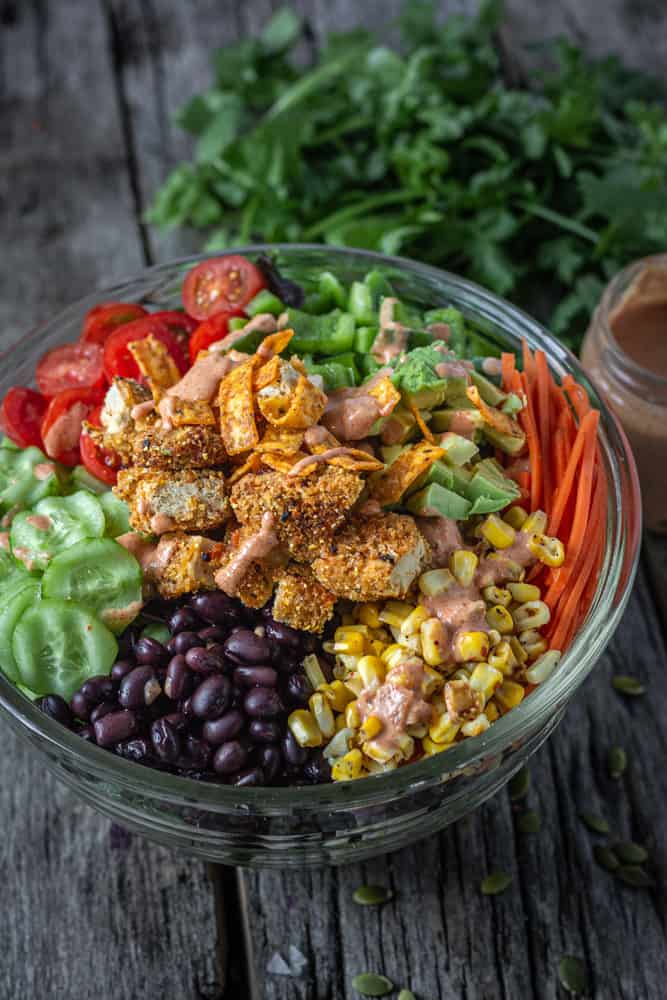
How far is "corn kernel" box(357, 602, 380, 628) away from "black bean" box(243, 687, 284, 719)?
330 millimetres

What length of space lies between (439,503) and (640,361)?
167 cm

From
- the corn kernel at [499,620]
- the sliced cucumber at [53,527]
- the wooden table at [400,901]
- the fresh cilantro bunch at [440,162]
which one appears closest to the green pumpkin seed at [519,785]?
the wooden table at [400,901]

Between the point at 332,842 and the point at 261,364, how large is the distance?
124cm

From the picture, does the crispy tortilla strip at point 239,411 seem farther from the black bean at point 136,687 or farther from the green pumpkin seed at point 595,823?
the green pumpkin seed at point 595,823

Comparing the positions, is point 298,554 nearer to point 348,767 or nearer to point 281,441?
point 281,441

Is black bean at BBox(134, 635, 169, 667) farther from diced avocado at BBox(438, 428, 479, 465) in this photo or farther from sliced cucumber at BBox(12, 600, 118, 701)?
diced avocado at BBox(438, 428, 479, 465)

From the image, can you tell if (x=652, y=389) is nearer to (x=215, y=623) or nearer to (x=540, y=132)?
(x=540, y=132)

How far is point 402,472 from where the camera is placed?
8.86 feet

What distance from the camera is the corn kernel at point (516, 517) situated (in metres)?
2.80

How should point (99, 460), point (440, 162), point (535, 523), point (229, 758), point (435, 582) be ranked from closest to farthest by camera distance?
point (229, 758)
point (435, 582)
point (535, 523)
point (99, 460)
point (440, 162)

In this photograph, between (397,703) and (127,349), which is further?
(127,349)

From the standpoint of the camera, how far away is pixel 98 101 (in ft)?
16.7

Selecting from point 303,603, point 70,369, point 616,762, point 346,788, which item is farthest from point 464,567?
point 70,369

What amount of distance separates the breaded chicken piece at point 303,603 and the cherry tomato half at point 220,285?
3.30ft
